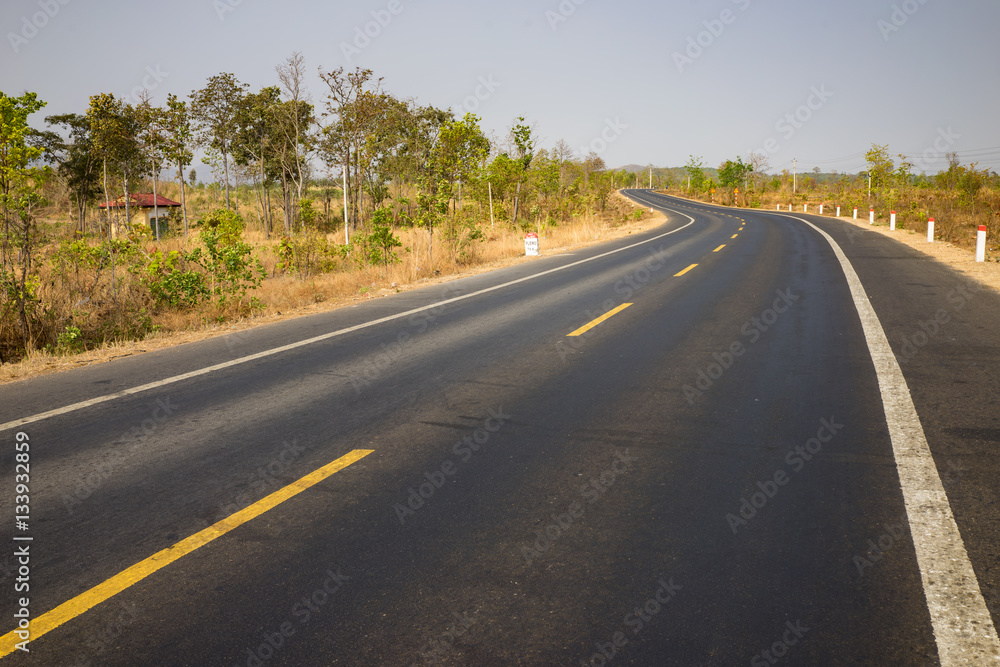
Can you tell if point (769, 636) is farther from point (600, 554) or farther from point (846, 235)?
point (846, 235)

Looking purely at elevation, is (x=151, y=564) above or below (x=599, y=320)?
below

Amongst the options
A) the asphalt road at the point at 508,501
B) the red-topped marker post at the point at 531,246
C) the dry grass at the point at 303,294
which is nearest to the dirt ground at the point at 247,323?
the dry grass at the point at 303,294

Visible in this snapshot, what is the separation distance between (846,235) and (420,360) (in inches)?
982

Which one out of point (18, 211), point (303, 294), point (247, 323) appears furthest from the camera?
point (303, 294)

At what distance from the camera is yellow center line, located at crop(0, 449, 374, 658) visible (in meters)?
2.83

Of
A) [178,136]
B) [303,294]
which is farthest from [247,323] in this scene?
[178,136]

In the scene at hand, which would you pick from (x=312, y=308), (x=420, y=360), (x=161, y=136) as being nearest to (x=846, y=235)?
(x=312, y=308)

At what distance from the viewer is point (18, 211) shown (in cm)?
869

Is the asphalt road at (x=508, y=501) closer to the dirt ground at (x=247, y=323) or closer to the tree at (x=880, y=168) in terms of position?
the dirt ground at (x=247, y=323)

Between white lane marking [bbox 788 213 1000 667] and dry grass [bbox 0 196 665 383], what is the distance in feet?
27.2

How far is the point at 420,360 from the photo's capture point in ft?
24.7

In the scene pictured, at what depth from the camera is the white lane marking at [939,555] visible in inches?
103

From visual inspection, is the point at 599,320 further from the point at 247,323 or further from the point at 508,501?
the point at 508,501

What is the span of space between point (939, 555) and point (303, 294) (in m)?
11.8
